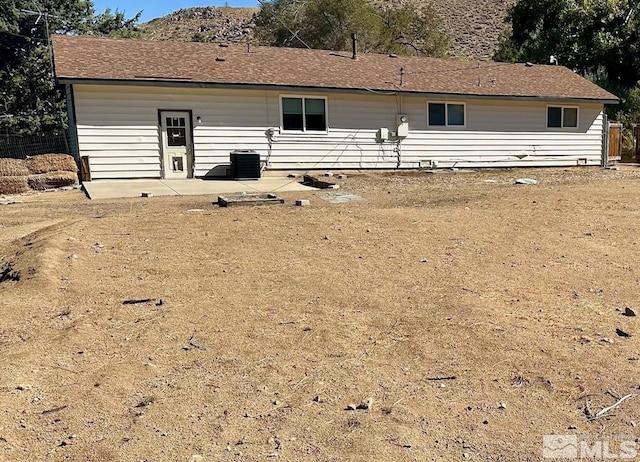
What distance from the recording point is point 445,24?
7125 centimetres

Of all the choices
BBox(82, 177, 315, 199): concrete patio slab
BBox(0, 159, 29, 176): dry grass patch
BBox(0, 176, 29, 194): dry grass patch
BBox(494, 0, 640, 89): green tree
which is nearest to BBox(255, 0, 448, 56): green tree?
BBox(494, 0, 640, 89): green tree

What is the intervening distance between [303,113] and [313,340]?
1417 cm

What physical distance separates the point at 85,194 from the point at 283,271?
28.0ft

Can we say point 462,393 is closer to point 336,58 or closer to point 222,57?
point 222,57

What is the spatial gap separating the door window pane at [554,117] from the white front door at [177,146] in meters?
12.9

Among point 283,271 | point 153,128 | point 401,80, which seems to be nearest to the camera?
point 283,271

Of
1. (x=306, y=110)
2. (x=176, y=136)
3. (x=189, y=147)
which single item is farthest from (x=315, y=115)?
(x=176, y=136)

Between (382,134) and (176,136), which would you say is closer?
(176,136)

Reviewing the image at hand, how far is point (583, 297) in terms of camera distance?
5195 millimetres

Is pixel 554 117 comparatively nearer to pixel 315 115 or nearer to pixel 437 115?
pixel 437 115

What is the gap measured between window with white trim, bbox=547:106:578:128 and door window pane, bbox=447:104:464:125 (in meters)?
3.79

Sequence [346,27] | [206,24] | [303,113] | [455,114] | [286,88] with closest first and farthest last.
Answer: [286,88]
[303,113]
[455,114]
[346,27]
[206,24]

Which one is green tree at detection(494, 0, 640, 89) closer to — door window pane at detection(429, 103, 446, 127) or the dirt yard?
door window pane at detection(429, 103, 446, 127)

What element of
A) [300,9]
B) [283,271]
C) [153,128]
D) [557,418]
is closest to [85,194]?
[153,128]
